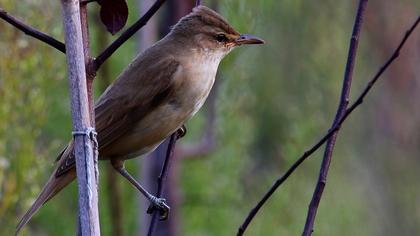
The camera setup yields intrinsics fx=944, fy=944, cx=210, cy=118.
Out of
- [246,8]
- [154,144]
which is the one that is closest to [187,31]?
[154,144]

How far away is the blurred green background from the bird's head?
61cm

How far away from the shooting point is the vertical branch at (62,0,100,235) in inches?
92.6

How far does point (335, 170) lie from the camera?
287 inches

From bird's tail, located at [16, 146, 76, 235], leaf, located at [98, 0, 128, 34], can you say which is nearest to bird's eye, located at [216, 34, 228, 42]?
bird's tail, located at [16, 146, 76, 235]

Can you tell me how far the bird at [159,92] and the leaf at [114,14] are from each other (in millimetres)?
1127

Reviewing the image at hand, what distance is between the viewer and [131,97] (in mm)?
3797

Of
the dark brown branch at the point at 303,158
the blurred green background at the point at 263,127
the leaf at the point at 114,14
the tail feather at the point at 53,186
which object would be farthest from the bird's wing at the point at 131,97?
the dark brown branch at the point at 303,158

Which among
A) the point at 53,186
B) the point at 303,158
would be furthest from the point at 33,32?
the point at 53,186

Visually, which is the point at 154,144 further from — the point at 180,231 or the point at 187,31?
the point at 180,231

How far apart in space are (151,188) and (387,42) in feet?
7.08

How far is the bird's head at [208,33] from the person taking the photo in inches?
155

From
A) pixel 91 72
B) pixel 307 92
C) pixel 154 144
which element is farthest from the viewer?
pixel 307 92

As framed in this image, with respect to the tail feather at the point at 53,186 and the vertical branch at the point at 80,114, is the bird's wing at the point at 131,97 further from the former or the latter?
the vertical branch at the point at 80,114

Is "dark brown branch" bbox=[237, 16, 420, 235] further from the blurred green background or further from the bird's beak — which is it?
the blurred green background
